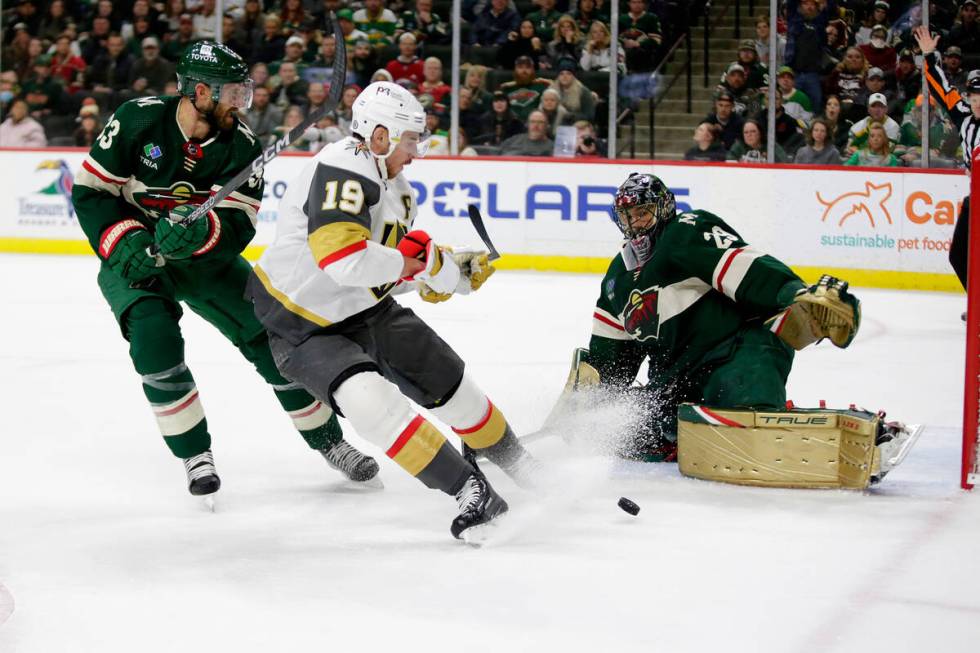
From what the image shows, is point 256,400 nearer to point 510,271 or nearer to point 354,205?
point 354,205

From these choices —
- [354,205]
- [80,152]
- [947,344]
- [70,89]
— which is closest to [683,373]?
[354,205]

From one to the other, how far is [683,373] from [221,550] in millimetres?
1558

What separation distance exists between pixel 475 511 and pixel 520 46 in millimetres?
7235

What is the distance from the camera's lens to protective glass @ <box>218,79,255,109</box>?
3.73 m

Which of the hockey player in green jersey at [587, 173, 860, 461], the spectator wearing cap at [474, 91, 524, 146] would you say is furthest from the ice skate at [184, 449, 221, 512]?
the spectator wearing cap at [474, 91, 524, 146]

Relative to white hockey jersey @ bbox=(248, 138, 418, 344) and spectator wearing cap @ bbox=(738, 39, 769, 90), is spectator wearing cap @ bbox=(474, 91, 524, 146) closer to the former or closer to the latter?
spectator wearing cap @ bbox=(738, 39, 769, 90)

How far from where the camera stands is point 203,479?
360cm

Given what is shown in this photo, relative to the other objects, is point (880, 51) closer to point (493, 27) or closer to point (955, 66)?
point (955, 66)

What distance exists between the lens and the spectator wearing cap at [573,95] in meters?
9.70

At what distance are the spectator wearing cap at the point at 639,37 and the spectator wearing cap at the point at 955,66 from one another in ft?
6.24

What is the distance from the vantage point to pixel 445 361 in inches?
139

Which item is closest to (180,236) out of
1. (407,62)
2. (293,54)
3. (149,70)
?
(407,62)

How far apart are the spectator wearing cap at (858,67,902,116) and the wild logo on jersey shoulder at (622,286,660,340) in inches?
220

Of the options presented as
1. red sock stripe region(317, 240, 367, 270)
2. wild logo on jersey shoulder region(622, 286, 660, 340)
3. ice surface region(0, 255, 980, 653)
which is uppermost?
red sock stripe region(317, 240, 367, 270)
